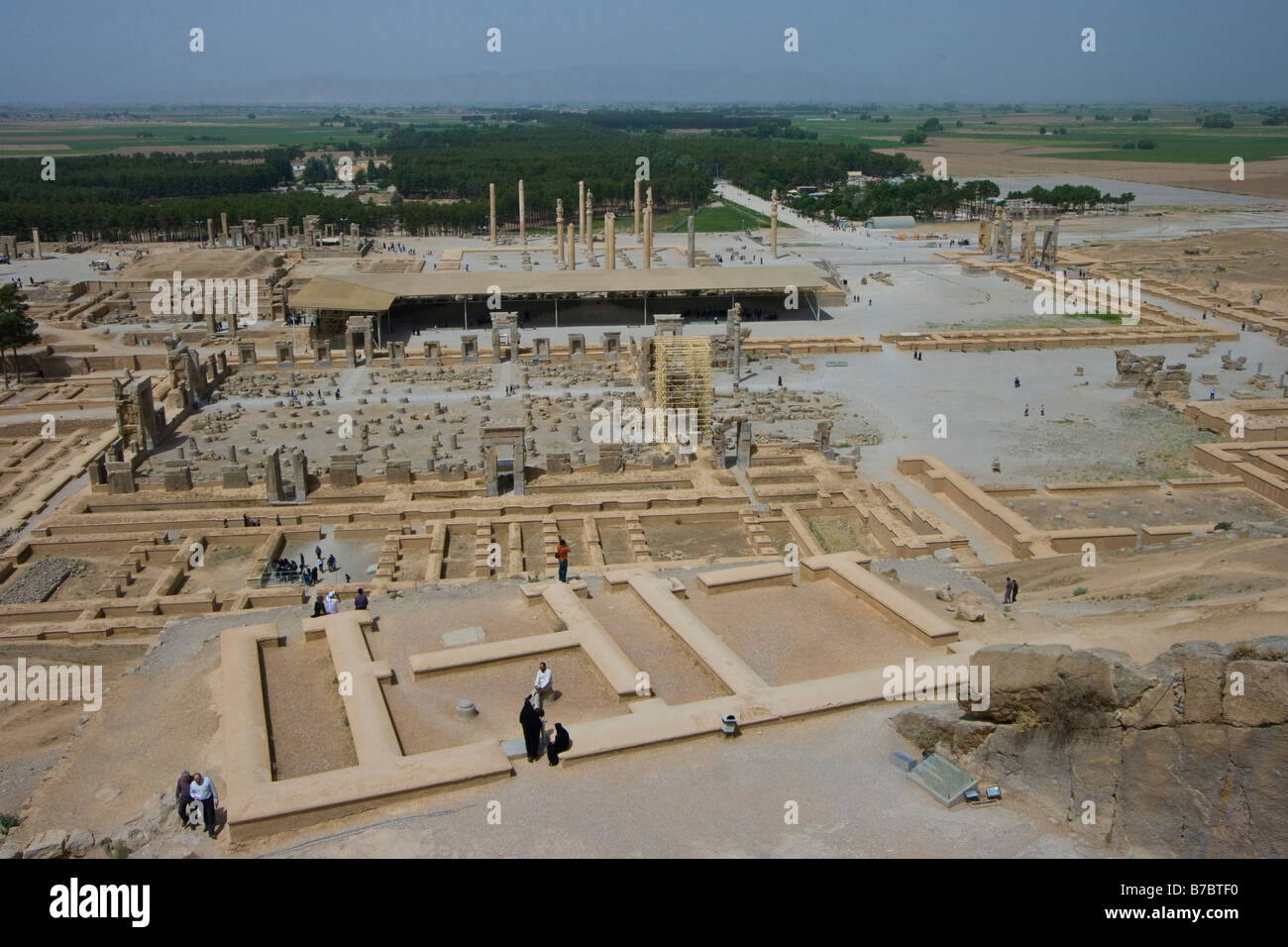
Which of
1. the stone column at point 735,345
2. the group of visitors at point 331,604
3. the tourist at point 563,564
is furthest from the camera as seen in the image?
the stone column at point 735,345

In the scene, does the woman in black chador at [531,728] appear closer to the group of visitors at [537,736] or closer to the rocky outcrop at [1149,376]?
the group of visitors at [537,736]

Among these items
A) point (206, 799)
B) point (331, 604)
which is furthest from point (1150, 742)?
point (331, 604)

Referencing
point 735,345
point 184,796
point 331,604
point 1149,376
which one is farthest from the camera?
point 735,345

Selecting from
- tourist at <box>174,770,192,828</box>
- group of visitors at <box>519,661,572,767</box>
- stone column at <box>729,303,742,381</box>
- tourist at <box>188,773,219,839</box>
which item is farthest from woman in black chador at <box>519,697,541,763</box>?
stone column at <box>729,303,742,381</box>

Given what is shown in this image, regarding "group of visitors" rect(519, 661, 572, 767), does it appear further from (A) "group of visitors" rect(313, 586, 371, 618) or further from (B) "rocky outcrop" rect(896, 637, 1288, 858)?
(A) "group of visitors" rect(313, 586, 371, 618)

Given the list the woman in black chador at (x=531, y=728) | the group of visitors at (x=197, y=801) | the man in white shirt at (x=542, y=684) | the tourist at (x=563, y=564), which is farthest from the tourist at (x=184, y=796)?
the tourist at (x=563, y=564)

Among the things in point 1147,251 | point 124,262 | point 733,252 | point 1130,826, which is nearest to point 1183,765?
point 1130,826

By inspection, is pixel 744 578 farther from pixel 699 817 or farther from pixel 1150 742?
pixel 1150 742
